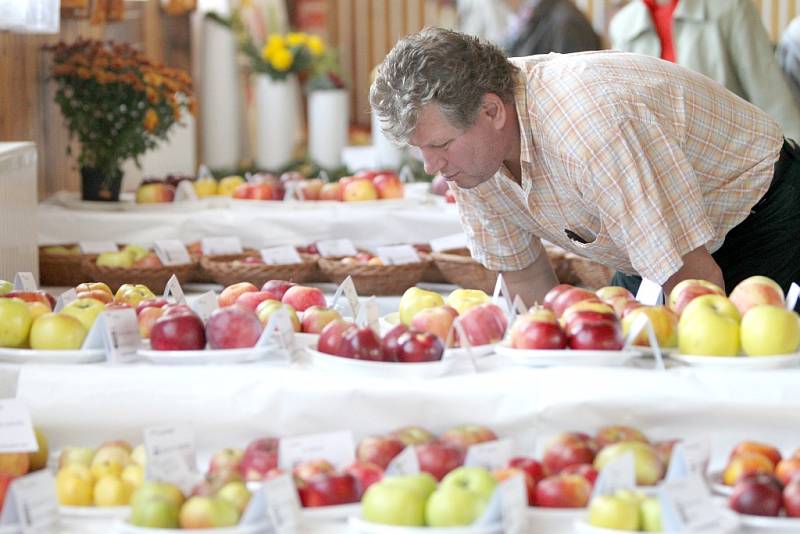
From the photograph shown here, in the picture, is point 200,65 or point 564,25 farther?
point 200,65

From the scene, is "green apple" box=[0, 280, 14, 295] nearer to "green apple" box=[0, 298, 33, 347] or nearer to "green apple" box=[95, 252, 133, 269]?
"green apple" box=[0, 298, 33, 347]

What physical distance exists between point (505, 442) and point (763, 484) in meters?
0.32

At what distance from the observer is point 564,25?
514 cm

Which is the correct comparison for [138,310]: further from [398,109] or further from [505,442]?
[505,442]

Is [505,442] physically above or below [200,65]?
below

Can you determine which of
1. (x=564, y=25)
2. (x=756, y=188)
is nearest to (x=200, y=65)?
(x=564, y=25)

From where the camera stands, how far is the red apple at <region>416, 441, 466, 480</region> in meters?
1.58

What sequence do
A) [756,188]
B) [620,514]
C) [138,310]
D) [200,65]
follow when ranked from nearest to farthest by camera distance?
[620,514] → [138,310] → [756,188] → [200,65]

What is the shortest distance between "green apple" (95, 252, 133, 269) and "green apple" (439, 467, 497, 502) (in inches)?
89.7

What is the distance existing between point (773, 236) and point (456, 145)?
2.58ft

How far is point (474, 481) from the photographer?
4.83ft

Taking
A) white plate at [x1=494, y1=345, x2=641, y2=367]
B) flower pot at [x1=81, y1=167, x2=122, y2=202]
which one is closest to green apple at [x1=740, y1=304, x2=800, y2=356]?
white plate at [x1=494, y1=345, x2=641, y2=367]

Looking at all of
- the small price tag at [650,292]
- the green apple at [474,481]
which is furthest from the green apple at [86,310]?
the small price tag at [650,292]

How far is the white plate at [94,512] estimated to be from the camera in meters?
1.57
